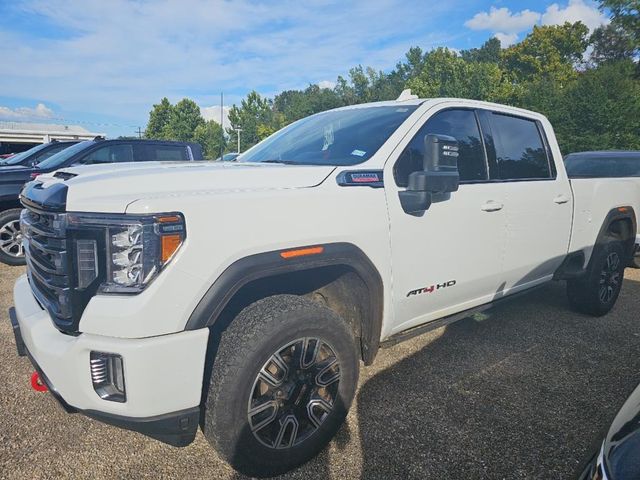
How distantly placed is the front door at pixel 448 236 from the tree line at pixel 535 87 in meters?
25.0

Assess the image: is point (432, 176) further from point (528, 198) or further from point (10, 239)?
point (10, 239)

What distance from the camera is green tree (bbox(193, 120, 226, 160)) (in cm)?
6378

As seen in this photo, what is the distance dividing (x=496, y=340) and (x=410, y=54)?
83.1m

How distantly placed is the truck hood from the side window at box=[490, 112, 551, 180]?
1714 millimetres

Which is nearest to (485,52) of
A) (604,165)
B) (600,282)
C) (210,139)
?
(210,139)

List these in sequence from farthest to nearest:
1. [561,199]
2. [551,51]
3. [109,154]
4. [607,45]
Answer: [607,45]
[551,51]
[109,154]
[561,199]

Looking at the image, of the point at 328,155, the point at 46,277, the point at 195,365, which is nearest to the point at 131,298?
the point at 195,365

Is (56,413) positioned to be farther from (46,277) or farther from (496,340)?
(496,340)

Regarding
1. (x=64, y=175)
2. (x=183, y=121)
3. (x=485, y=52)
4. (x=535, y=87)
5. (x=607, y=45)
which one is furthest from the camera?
(x=485, y=52)

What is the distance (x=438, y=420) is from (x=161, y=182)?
2.15 m

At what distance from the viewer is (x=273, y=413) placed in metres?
2.17

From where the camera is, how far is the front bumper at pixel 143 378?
178 cm

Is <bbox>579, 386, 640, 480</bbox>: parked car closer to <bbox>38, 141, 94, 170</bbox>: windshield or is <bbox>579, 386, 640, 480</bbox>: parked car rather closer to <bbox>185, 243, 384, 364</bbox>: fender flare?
<bbox>185, 243, 384, 364</bbox>: fender flare

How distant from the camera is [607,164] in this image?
7918mm
